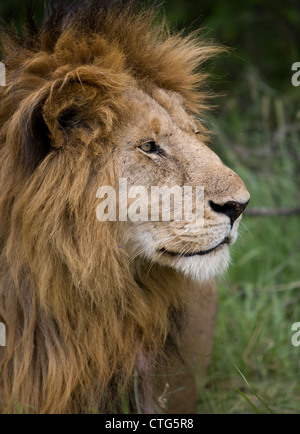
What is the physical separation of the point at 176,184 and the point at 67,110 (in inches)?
17.9

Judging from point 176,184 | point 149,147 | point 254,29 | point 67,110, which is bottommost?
point 176,184

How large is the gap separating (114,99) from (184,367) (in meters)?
1.19

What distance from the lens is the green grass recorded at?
322cm

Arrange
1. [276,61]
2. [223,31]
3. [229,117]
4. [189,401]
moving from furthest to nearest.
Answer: [276,61], [229,117], [223,31], [189,401]

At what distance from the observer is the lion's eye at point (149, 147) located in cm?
230

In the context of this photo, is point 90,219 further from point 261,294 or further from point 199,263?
point 261,294

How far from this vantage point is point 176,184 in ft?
7.47

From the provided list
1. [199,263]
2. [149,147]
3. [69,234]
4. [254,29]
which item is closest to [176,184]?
[149,147]

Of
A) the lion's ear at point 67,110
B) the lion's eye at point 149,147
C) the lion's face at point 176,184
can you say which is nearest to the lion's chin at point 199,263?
the lion's face at point 176,184

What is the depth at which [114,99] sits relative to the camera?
89.6 inches

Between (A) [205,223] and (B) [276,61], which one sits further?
(B) [276,61]

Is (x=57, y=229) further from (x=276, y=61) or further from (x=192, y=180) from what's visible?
(x=276, y=61)

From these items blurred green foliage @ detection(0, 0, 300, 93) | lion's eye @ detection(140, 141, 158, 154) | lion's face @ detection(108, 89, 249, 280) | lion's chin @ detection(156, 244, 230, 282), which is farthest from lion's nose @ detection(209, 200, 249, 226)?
blurred green foliage @ detection(0, 0, 300, 93)

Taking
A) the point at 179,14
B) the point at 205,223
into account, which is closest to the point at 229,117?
the point at 179,14
